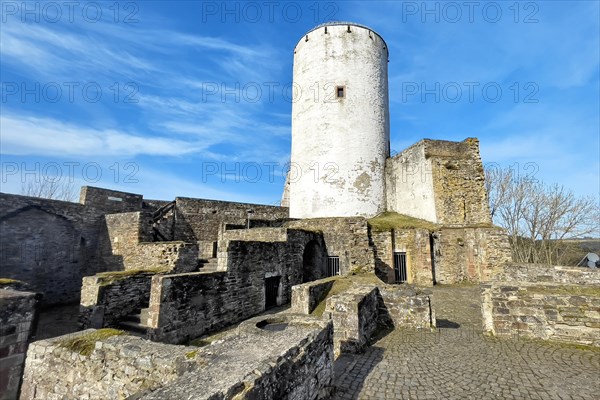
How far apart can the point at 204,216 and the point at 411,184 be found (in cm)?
1307

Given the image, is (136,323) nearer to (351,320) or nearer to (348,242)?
(351,320)

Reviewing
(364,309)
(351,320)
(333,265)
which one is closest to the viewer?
(351,320)

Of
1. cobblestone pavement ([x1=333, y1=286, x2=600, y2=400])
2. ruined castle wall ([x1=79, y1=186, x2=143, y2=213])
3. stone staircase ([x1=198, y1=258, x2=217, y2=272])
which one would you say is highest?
ruined castle wall ([x1=79, y1=186, x2=143, y2=213])

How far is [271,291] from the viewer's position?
476 inches

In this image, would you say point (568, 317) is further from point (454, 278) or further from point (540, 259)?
point (540, 259)

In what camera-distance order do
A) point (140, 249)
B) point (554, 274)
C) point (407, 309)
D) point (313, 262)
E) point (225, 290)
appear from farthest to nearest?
point (313, 262), point (140, 249), point (554, 274), point (225, 290), point (407, 309)

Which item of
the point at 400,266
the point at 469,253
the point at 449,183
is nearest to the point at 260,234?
the point at 400,266

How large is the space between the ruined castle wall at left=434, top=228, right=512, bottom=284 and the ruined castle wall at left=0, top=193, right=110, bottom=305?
17395mm

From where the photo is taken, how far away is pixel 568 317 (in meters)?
6.62

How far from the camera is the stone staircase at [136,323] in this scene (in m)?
8.84

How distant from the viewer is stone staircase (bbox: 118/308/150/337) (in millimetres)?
8844

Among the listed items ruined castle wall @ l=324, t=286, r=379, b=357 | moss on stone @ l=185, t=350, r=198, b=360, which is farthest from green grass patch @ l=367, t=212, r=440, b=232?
moss on stone @ l=185, t=350, r=198, b=360

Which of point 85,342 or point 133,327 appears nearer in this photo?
point 85,342

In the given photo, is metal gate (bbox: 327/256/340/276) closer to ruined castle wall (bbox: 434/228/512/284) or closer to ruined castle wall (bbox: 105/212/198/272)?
ruined castle wall (bbox: 434/228/512/284)
